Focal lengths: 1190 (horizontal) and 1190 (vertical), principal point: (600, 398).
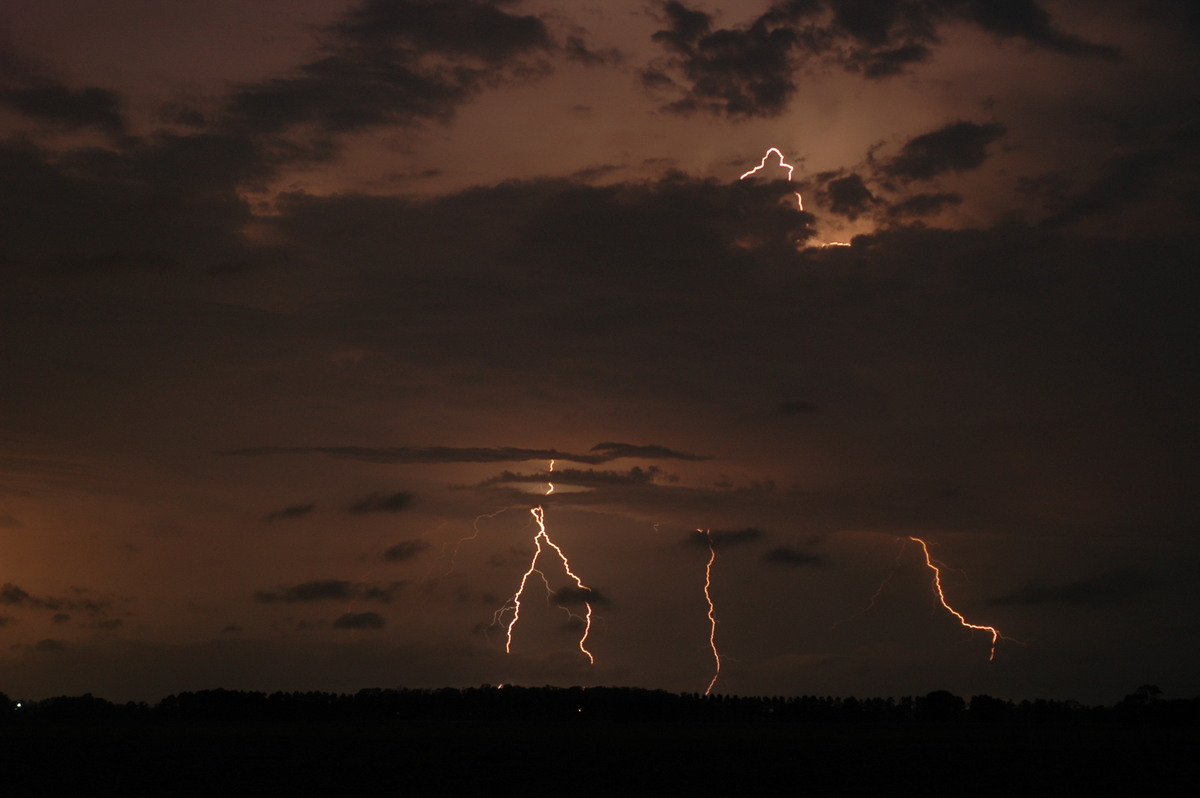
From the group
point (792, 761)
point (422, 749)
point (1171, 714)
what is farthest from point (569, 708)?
point (792, 761)

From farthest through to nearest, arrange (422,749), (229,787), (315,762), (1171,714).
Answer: (1171,714), (422,749), (315,762), (229,787)

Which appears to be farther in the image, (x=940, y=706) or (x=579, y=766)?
(x=940, y=706)

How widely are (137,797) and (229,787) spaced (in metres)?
3.21

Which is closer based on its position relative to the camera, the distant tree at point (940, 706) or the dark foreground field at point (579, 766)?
the dark foreground field at point (579, 766)

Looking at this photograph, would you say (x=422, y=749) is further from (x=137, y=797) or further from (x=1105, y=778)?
(x=1105, y=778)

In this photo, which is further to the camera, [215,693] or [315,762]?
[215,693]

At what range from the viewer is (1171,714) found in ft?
337

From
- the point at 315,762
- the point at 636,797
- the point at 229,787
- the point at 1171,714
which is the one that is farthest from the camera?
the point at 1171,714

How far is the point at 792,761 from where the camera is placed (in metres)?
46.7

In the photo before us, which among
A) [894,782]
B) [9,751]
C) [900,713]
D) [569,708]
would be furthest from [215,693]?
[894,782]

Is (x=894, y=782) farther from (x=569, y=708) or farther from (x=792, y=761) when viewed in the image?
(x=569, y=708)

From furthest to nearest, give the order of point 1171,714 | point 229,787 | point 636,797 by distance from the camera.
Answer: point 1171,714
point 229,787
point 636,797

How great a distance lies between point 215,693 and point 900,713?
8490cm

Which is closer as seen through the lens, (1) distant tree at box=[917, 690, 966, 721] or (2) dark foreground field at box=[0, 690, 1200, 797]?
(2) dark foreground field at box=[0, 690, 1200, 797]
